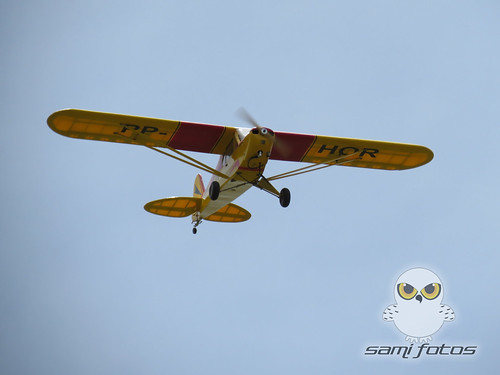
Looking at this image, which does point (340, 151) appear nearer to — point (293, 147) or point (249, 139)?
point (293, 147)

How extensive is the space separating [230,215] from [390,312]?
570 centimetres

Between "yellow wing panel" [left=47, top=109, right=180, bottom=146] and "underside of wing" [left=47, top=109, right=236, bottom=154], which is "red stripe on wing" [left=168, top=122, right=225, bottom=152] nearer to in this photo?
"underside of wing" [left=47, top=109, right=236, bottom=154]

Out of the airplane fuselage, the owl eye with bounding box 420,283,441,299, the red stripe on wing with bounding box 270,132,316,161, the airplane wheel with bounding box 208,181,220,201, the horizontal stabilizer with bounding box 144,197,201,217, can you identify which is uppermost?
the owl eye with bounding box 420,283,441,299

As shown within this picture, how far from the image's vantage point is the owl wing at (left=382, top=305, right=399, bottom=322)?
822 inches

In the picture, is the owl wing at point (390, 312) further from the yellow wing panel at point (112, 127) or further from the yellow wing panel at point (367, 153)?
the yellow wing panel at point (112, 127)

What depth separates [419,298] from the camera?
69.4 ft

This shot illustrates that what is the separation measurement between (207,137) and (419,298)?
863cm

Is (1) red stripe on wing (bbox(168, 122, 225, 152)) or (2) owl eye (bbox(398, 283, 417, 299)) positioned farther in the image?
(2) owl eye (bbox(398, 283, 417, 299))

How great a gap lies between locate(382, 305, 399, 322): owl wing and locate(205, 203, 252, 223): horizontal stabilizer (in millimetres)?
5076

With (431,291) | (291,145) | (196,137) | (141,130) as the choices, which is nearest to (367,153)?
(291,145)

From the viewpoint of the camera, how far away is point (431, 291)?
21.2 m

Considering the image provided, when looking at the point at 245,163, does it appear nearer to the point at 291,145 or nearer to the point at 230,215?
the point at 291,145

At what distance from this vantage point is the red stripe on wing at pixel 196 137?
17.0m

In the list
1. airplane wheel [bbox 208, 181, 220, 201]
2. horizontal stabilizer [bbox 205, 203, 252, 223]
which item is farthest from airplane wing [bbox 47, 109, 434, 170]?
horizontal stabilizer [bbox 205, 203, 252, 223]
